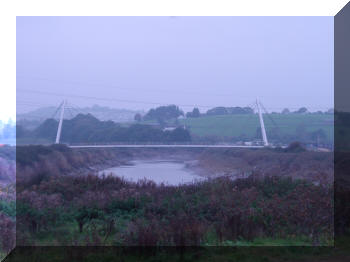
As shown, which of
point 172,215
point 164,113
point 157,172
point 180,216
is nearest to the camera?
point 180,216

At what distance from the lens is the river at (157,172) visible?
12.2 metres

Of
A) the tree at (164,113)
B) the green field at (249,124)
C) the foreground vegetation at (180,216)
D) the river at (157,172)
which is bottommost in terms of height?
the foreground vegetation at (180,216)

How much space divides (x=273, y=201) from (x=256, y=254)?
241cm

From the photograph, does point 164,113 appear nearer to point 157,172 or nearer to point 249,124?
point 249,124

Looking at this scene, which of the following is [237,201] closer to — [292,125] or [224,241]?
[224,241]

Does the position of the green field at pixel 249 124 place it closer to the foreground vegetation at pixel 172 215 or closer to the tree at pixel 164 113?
the tree at pixel 164 113

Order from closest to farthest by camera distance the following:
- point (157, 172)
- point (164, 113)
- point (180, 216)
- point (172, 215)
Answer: point (180, 216) → point (172, 215) → point (157, 172) → point (164, 113)

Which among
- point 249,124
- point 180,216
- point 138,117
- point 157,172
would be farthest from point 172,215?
point 249,124

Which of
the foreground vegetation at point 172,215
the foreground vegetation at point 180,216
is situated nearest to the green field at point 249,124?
the foreground vegetation at point 180,216

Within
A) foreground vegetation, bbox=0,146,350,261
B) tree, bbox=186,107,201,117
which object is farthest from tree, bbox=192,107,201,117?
foreground vegetation, bbox=0,146,350,261

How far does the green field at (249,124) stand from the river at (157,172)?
2.82 meters

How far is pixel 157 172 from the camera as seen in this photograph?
12953mm

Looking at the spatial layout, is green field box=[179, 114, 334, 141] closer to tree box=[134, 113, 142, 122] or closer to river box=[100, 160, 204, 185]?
tree box=[134, 113, 142, 122]

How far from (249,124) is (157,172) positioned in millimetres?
5808
